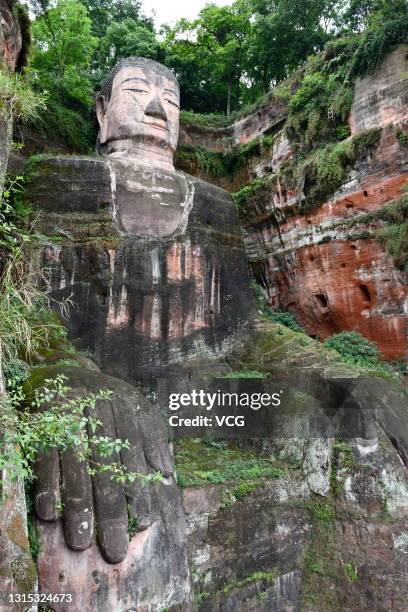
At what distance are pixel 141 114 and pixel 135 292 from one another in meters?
4.91

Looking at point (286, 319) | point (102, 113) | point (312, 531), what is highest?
point (102, 113)

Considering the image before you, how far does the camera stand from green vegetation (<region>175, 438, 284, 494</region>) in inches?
281

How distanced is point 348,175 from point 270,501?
8711mm

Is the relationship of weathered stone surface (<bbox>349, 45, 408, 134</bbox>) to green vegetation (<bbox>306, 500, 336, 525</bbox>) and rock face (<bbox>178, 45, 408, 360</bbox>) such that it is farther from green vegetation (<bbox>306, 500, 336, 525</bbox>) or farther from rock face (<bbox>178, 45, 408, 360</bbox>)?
green vegetation (<bbox>306, 500, 336, 525</bbox>)

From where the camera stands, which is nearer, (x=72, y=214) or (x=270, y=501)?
(x=270, y=501)

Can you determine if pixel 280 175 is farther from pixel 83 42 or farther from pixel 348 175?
pixel 83 42

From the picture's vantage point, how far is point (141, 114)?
11.3 meters

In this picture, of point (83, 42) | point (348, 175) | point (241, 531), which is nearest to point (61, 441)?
point (241, 531)

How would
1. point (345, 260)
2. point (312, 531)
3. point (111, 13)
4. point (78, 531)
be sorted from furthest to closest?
point (111, 13), point (345, 260), point (312, 531), point (78, 531)

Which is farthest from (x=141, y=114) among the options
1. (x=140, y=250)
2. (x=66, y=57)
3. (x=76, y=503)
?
Answer: (x=76, y=503)

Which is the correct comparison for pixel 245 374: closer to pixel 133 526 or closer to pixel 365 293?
pixel 365 293

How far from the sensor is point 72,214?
941 cm

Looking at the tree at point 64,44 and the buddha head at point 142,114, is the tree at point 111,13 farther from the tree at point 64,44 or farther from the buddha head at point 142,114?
the buddha head at point 142,114

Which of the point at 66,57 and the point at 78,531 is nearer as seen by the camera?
the point at 78,531
